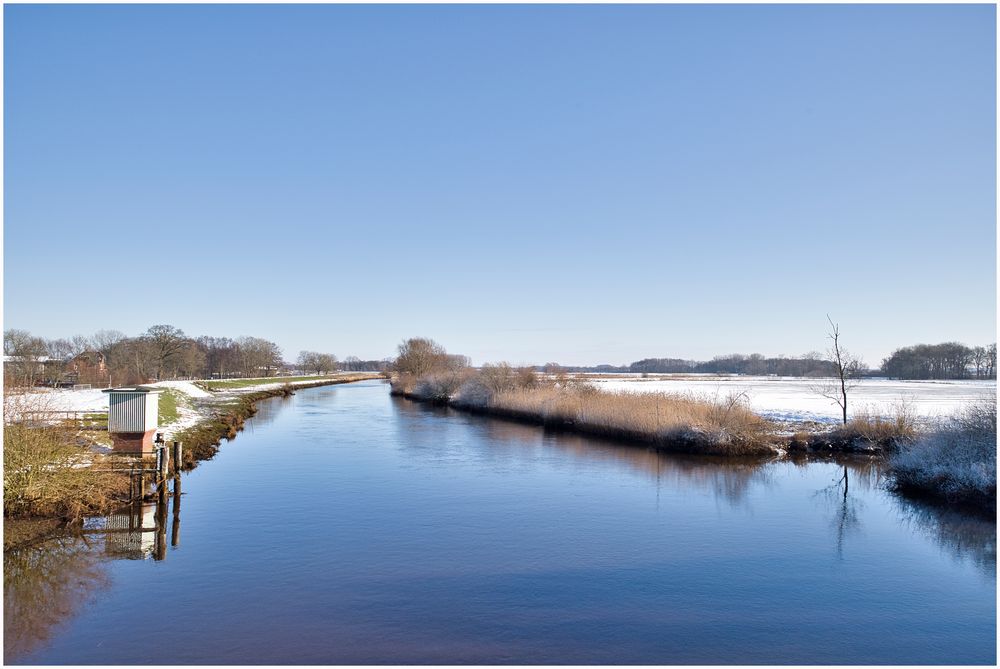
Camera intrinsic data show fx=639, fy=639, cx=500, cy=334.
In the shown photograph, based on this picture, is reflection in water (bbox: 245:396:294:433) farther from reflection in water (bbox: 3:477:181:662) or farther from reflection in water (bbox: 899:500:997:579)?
reflection in water (bbox: 899:500:997:579)

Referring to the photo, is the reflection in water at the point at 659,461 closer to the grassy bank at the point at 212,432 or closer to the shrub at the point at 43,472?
the grassy bank at the point at 212,432

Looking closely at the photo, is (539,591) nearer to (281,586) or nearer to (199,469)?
(281,586)

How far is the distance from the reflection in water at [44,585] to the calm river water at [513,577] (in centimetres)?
3

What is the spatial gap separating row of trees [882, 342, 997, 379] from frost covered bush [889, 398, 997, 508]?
234ft

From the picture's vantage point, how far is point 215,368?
9300cm

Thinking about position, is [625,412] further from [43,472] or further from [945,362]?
[945,362]

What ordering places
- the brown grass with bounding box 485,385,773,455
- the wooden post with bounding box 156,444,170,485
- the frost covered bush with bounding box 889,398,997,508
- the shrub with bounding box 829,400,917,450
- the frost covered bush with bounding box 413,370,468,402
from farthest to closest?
1. the frost covered bush with bounding box 413,370,468,402
2. the brown grass with bounding box 485,385,773,455
3. the shrub with bounding box 829,400,917,450
4. the frost covered bush with bounding box 889,398,997,508
5. the wooden post with bounding box 156,444,170,485

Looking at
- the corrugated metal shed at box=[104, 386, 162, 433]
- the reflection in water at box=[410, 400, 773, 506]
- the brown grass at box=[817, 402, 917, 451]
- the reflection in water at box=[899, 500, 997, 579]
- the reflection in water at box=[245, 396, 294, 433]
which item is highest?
the corrugated metal shed at box=[104, 386, 162, 433]

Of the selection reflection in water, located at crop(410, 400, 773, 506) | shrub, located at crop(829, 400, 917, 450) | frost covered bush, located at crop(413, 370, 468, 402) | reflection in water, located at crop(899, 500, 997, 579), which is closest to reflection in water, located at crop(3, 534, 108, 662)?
reflection in water, located at crop(410, 400, 773, 506)

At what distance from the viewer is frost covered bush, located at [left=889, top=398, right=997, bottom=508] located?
14.0 metres

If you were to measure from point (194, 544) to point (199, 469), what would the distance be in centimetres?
781

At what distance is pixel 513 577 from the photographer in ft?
29.8

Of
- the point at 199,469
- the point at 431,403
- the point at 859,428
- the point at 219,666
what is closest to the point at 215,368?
the point at 431,403

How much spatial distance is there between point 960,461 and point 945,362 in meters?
74.7
